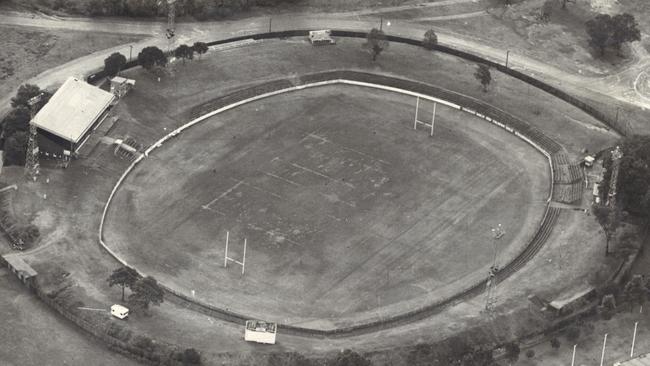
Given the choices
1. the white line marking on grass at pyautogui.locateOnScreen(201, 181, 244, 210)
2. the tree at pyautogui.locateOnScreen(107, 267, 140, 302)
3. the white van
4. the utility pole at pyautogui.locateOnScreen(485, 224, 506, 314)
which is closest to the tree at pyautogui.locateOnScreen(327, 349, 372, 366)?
the utility pole at pyautogui.locateOnScreen(485, 224, 506, 314)

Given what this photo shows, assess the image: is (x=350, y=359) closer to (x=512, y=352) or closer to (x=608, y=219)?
(x=512, y=352)

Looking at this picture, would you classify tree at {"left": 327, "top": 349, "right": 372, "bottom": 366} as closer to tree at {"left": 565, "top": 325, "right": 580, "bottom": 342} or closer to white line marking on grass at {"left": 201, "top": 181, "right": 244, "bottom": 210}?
tree at {"left": 565, "top": 325, "right": 580, "bottom": 342}

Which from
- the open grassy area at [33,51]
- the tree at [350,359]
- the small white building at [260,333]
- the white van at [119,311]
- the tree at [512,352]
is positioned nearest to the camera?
the tree at [350,359]

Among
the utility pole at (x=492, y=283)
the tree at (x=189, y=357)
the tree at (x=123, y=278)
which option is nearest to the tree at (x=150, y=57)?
the tree at (x=123, y=278)

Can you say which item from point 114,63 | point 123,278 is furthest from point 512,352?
point 114,63

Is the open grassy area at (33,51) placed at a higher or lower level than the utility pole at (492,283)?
higher

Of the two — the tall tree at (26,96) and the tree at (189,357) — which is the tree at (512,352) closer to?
the tree at (189,357)
